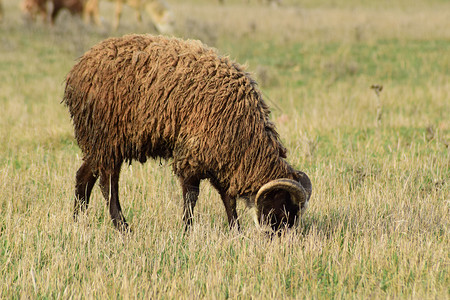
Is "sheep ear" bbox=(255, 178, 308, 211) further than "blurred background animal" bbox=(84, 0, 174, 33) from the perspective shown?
No

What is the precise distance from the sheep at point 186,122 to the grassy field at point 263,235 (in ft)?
1.30

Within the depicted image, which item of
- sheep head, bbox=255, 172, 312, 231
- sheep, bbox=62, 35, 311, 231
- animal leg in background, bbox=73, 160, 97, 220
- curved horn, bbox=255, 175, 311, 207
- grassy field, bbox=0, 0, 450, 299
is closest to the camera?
grassy field, bbox=0, 0, 450, 299

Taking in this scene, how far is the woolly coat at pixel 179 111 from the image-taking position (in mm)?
5645

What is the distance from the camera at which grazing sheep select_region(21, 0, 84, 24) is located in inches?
938

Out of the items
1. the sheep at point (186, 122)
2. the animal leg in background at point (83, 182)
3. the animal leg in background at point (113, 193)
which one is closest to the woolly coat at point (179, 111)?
the sheep at point (186, 122)

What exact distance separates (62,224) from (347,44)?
50.3 feet

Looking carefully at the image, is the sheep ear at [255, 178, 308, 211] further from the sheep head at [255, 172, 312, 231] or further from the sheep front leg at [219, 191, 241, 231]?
the sheep front leg at [219, 191, 241, 231]

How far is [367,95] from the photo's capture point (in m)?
12.8

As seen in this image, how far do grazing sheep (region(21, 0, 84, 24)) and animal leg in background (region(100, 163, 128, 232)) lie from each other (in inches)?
747

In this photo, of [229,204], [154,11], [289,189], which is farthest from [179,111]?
[154,11]

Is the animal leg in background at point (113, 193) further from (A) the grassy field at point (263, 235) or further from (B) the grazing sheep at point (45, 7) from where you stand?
(B) the grazing sheep at point (45, 7)

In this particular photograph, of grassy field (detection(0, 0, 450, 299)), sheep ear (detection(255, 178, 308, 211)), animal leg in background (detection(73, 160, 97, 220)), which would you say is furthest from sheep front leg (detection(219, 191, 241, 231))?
animal leg in background (detection(73, 160, 97, 220))

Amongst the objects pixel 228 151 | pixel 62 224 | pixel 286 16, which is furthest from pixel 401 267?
pixel 286 16

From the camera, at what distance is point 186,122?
225 inches
